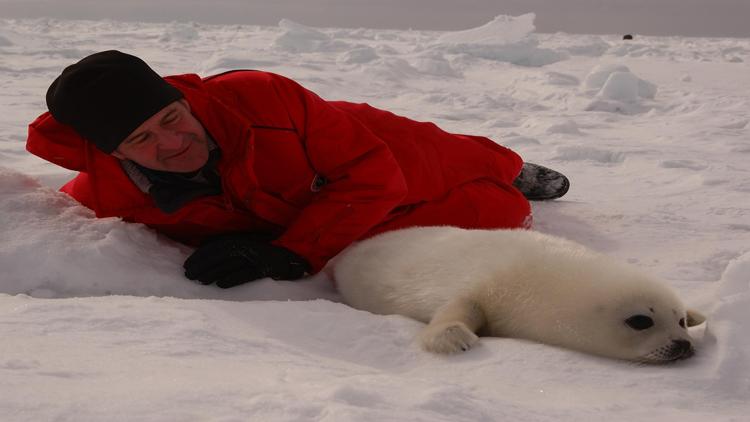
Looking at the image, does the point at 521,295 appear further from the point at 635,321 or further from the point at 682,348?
the point at 682,348

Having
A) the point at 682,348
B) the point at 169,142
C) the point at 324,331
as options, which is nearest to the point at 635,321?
the point at 682,348

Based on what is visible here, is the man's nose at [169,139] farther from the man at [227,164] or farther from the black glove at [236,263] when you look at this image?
the black glove at [236,263]

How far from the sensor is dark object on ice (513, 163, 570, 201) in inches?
134

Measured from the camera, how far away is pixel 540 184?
3.39 m

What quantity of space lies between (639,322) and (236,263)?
116 cm

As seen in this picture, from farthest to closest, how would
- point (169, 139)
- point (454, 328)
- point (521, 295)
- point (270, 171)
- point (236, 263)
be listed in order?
point (270, 171)
point (236, 263)
point (169, 139)
point (521, 295)
point (454, 328)

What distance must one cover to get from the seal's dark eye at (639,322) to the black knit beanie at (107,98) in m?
1.36

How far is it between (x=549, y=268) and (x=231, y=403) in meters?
1.07

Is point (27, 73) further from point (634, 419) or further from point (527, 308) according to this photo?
point (634, 419)

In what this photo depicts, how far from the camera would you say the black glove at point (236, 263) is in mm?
2115

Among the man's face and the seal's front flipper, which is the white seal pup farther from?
the man's face

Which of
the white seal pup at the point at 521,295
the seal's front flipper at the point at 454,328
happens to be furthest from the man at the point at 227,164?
the seal's front flipper at the point at 454,328

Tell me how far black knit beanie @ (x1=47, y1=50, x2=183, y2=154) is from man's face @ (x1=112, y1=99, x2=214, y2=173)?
0.03 metres

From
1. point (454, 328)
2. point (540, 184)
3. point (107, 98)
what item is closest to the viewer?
point (454, 328)
